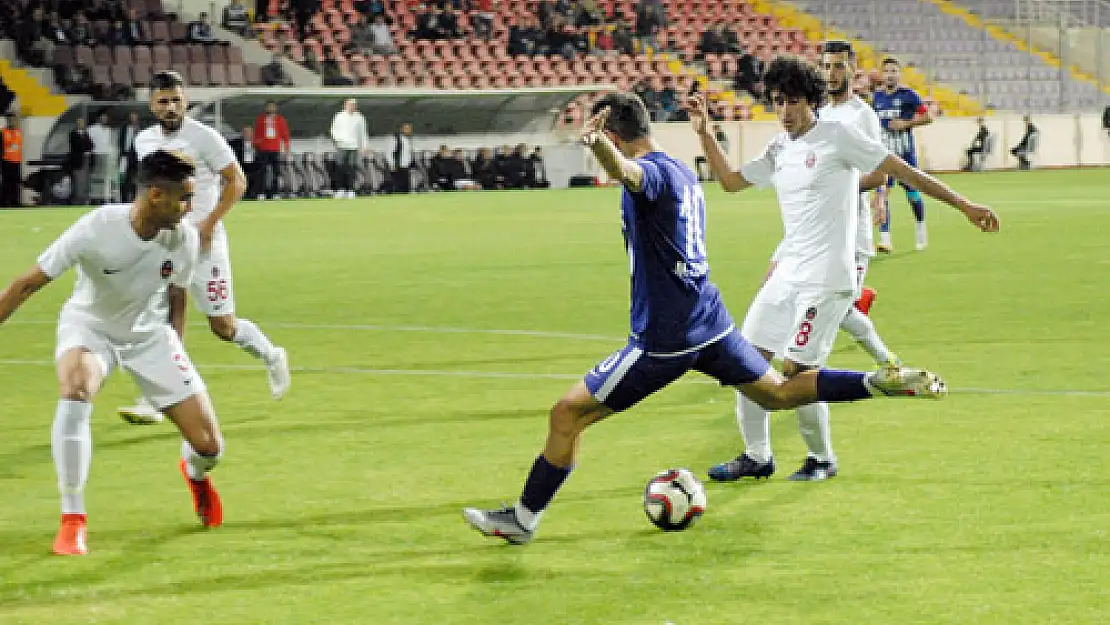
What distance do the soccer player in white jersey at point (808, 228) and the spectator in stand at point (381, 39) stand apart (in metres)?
35.5

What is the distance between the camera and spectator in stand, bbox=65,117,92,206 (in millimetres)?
33781

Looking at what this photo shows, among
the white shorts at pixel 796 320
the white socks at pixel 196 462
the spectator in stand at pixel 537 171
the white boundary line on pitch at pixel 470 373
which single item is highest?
the white shorts at pixel 796 320

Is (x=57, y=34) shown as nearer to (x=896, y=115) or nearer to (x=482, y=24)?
(x=482, y=24)

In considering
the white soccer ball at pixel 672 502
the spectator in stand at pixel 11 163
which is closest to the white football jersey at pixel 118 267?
the white soccer ball at pixel 672 502

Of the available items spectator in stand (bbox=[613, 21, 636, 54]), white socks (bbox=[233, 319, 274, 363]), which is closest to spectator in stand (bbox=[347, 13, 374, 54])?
spectator in stand (bbox=[613, 21, 636, 54])

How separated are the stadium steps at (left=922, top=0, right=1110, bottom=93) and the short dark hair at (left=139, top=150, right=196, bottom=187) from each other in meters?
50.6

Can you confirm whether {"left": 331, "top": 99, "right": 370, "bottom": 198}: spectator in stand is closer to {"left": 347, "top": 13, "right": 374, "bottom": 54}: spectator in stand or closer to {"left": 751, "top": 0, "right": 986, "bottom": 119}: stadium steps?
{"left": 347, "top": 13, "right": 374, "bottom": 54}: spectator in stand

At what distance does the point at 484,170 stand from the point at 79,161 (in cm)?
1025

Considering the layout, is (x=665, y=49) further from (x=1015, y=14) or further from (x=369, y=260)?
(x=369, y=260)

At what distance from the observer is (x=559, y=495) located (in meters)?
7.70

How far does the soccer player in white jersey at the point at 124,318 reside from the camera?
6484 mm

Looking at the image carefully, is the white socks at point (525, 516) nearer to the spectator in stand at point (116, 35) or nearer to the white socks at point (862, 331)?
the white socks at point (862, 331)

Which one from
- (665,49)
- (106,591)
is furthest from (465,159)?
(106,591)

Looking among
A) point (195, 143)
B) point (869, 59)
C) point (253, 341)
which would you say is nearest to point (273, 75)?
point (869, 59)
